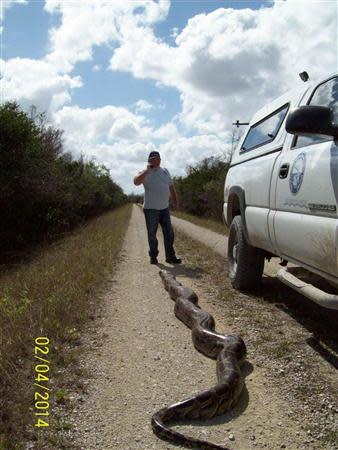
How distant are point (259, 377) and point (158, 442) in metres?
1.26

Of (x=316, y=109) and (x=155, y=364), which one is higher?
(x=316, y=109)

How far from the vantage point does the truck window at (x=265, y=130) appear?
5.32 m

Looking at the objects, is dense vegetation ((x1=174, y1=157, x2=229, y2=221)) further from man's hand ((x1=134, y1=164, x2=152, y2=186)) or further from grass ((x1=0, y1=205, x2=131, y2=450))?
grass ((x1=0, y1=205, x2=131, y2=450))

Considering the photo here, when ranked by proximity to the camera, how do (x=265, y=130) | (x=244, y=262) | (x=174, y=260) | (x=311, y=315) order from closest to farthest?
(x=311, y=315)
(x=265, y=130)
(x=244, y=262)
(x=174, y=260)

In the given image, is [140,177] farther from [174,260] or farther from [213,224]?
[213,224]

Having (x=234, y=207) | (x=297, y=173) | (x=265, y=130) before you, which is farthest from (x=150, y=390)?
(x=234, y=207)

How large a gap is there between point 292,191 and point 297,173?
18cm

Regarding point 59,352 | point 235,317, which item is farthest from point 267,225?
point 59,352

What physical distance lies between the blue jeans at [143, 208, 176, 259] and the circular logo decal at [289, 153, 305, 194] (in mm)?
5319

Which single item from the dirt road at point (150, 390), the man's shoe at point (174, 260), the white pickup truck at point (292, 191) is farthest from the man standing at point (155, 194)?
the dirt road at point (150, 390)

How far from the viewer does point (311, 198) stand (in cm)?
373

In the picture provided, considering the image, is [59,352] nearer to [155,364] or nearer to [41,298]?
[155,364]

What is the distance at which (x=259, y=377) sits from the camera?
146 inches

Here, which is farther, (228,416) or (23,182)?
(23,182)
